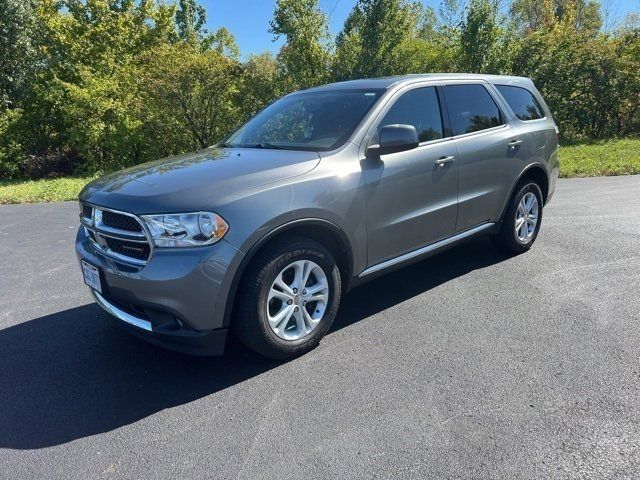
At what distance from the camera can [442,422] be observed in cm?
271

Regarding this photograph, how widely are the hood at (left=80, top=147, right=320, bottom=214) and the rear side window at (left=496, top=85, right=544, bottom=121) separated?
8.99 feet

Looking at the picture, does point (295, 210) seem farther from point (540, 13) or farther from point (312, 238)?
point (540, 13)

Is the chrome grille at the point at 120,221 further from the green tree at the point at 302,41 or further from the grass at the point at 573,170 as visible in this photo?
the green tree at the point at 302,41

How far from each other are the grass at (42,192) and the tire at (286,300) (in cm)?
899

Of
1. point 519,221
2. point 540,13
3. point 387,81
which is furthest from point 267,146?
point 540,13

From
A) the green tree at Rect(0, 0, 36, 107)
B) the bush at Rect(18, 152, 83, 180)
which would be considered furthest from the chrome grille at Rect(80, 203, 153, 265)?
the green tree at Rect(0, 0, 36, 107)

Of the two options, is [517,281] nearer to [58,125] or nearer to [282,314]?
[282,314]

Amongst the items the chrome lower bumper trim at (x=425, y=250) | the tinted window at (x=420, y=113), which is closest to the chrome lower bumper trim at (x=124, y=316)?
the chrome lower bumper trim at (x=425, y=250)

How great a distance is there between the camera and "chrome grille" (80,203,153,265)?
9.78 ft

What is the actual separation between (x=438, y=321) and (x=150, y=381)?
2.12 meters

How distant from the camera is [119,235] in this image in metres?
3.10

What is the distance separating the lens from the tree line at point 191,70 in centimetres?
1472

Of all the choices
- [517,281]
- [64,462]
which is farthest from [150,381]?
[517,281]

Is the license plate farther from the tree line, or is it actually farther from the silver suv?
the tree line
